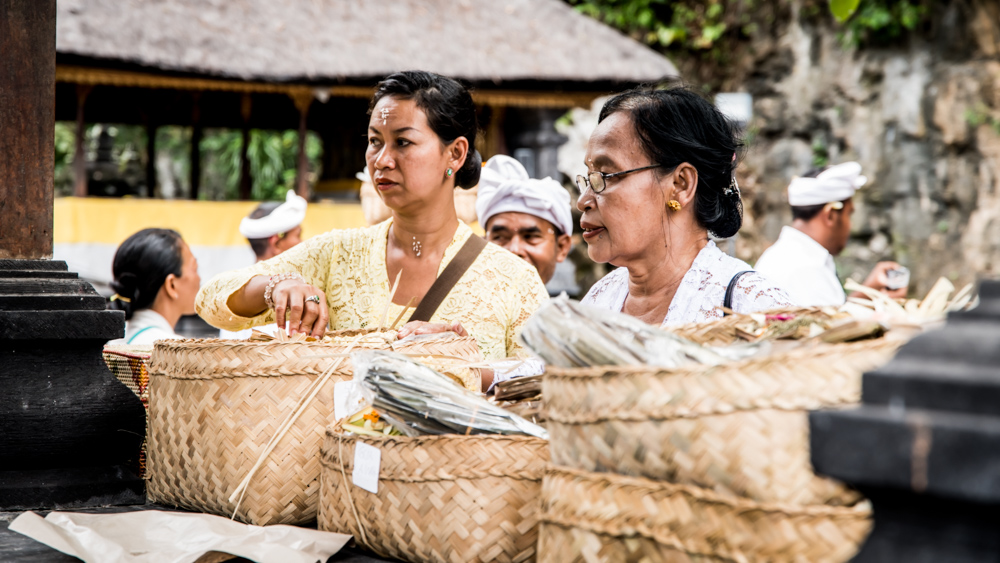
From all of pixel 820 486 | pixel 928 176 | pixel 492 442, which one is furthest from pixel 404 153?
pixel 928 176

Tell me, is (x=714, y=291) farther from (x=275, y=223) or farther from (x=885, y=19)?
(x=885, y=19)

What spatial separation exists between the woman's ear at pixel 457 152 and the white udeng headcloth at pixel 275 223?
3.46 metres

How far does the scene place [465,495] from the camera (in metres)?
1.56

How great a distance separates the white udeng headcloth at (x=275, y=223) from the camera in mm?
6164

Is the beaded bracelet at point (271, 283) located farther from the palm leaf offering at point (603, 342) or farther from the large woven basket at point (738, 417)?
the large woven basket at point (738, 417)

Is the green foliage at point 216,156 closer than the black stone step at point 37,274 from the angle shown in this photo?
No

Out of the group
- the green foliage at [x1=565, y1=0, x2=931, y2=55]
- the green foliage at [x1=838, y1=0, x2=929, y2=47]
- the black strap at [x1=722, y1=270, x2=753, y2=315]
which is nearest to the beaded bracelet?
the black strap at [x1=722, y1=270, x2=753, y2=315]

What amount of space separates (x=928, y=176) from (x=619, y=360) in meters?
12.3

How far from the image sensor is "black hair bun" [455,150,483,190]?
3.01 metres

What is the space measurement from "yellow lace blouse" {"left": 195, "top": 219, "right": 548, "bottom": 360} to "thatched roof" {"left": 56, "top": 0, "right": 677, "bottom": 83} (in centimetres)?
814

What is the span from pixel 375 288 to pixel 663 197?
0.93 metres

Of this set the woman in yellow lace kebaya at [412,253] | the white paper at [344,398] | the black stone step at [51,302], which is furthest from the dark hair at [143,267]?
the white paper at [344,398]

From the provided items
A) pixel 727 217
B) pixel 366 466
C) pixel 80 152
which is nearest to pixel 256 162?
pixel 80 152

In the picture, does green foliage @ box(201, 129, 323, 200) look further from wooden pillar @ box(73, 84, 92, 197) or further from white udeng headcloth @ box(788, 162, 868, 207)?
white udeng headcloth @ box(788, 162, 868, 207)
